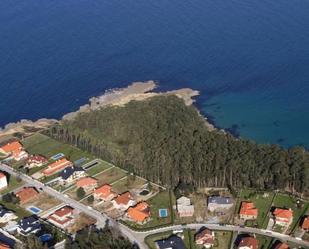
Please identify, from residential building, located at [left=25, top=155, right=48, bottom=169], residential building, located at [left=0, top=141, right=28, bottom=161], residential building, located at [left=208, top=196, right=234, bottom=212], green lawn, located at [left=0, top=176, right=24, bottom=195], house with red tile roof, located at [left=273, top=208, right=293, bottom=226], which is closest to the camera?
house with red tile roof, located at [left=273, top=208, right=293, bottom=226]

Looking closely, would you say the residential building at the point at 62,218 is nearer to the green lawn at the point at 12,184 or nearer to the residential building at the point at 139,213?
the residential building at the point at 139,213

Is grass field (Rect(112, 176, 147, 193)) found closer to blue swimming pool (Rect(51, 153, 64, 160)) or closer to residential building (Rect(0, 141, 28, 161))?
blue swimming pool (Rect(51, 153, 64, 160))

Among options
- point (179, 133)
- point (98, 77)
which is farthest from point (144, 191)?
point (98, 77)

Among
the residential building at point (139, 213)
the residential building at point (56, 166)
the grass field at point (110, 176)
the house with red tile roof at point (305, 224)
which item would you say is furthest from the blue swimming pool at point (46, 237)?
the house with red tile roof at point (305, 224)

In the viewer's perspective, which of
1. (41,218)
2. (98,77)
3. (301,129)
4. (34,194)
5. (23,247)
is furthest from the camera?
(98,77)

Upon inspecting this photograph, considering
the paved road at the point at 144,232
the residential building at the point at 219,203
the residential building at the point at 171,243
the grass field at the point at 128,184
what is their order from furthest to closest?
1. the grass field at the point at 128,184
2. the residential building at the point at 219,203
3. the paved road at the point at 144,232
4. the residential building at the point at 171,243

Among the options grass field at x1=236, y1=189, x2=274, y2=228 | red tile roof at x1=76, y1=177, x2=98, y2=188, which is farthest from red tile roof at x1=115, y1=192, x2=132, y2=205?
grass field at x1=236, y1=189, x2=274, y2=228

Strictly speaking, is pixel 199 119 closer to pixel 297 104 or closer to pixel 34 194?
pixel 297 104
